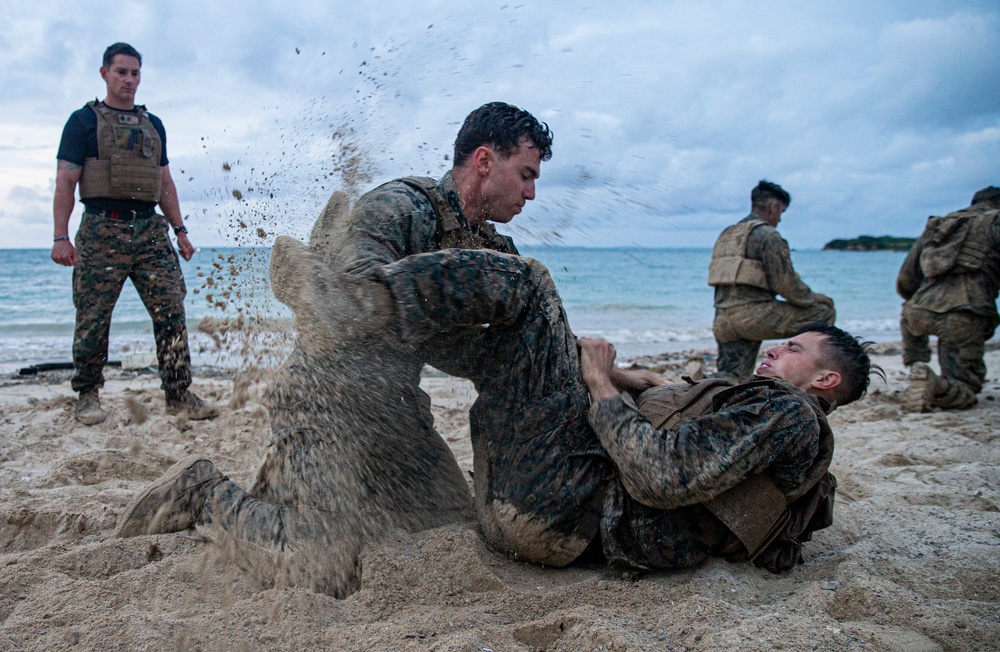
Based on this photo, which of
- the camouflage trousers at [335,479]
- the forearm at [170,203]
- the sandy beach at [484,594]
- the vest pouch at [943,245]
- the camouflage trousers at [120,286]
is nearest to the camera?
the sandy beach at [484,594]

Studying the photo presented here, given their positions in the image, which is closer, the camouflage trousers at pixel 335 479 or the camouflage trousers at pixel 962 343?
the camouflage trousers at pixel 335 479

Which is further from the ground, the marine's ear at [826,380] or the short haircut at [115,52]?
the short haircut at [115,52]

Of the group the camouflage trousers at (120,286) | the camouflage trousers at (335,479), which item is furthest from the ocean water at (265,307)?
the camouflage trousers at (335,479)

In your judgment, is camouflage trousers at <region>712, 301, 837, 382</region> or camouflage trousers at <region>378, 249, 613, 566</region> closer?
camouflage trousers at <region>378, 249, 613, 566</region>

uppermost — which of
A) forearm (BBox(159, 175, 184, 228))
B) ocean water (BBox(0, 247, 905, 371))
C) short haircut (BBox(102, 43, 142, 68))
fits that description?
short haircut (BBox(102, 43, 142, 68))

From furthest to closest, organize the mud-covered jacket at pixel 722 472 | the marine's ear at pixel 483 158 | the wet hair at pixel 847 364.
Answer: the marine's ear at pixel 483 158 < the wet hair at pixel 847 364 < the mud-covered jacket at pixel 722 472

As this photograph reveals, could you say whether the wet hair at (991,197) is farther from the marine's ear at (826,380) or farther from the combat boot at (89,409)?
the combat boot at (89,409)

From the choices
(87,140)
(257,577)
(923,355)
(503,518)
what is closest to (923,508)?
(503,518)

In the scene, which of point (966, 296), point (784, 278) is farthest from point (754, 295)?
point (966, 296)

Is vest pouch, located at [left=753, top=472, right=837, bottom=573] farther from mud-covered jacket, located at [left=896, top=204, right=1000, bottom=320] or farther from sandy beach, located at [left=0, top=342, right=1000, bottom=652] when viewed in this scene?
mud-covered jacket, located at [left=896, top=204, right=1000, bottom=320]

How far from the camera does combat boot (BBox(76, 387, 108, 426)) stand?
4801 mm

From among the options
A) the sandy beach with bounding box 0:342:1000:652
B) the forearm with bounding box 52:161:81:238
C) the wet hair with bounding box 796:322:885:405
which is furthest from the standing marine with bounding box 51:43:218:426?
the wet hair with bounding box 796:322:885:405

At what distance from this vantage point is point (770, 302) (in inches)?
259

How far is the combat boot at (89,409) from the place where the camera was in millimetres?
4801
